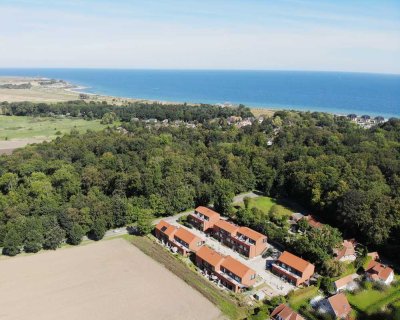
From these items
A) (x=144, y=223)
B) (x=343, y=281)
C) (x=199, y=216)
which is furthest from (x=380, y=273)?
(x=144, y=223)

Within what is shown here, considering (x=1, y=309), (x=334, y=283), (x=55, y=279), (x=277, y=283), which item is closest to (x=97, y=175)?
(x=55, y=279)

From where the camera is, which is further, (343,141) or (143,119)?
(143,119)

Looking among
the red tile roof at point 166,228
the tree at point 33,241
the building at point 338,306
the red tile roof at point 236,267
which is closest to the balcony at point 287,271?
the red tile roof at point 236,267

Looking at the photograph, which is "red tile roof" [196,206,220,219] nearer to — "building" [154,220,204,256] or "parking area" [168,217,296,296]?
"parking area" [168,217,296,296]

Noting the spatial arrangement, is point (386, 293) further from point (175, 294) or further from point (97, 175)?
point (97, 175)

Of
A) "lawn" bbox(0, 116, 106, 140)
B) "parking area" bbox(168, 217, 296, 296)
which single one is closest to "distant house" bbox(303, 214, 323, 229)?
"parking area" bbox(168, 217, 296, 296)

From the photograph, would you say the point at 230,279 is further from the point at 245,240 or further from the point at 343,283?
the point at 343,283
